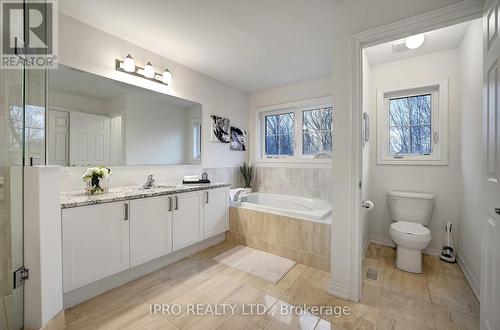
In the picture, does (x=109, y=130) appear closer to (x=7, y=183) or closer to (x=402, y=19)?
(x=7, y=183)

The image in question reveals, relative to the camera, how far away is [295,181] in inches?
136

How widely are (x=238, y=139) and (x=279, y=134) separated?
0.77 meters

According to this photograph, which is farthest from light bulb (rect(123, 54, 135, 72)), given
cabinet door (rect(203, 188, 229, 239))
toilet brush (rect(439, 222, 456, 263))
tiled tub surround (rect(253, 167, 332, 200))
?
toilet brush (rect(439, 222, 456, 263))

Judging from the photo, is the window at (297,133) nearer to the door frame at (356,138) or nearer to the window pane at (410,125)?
the window pane at (410,125)

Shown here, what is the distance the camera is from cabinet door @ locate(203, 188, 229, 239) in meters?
2.56

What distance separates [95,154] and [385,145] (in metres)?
3.49

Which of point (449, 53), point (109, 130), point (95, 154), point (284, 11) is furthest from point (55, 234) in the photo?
point (449, 53)

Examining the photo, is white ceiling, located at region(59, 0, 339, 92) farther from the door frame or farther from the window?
the window

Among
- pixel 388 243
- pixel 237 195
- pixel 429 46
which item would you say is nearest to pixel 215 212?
pixel 237 195

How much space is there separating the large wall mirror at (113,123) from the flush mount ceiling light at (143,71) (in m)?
0.15

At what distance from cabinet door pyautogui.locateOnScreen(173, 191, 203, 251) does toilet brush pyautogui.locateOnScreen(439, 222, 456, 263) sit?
279cm

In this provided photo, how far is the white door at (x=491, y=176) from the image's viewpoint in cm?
104

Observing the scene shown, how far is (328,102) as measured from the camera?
3205 millimetres

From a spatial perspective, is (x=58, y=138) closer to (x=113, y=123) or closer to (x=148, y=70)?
(x=113, y=123)
